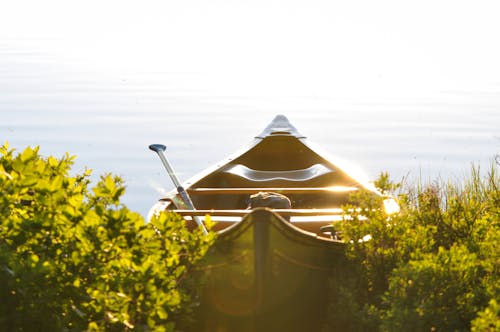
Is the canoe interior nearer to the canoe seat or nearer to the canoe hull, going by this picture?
→ the canoe seat

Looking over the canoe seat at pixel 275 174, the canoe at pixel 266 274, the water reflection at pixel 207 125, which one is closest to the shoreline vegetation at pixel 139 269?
the canoe at pixel 266 274

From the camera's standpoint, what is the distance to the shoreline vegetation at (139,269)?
4.98 m

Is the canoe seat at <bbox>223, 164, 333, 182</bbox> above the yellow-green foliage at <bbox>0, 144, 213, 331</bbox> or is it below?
above

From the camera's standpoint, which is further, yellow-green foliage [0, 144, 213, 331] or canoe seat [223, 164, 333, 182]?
canoe seat [223, 164, 333, 182]

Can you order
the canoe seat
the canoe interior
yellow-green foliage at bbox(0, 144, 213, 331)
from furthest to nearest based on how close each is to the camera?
the canoe seat < the canoe interior < yellow-green foliage at bbox(0, 144, 213, 331)

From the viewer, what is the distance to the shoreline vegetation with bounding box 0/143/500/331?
16.3ft

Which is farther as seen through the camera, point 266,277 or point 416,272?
point 266,277

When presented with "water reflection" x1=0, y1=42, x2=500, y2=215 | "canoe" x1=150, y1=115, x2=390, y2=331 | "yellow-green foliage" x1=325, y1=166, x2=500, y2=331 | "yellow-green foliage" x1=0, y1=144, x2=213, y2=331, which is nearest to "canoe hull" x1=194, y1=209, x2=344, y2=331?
"canoe" x1=150, y1=115, x2=390, y2=331

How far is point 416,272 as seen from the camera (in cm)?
584

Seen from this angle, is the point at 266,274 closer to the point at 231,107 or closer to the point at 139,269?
the point at 139,269

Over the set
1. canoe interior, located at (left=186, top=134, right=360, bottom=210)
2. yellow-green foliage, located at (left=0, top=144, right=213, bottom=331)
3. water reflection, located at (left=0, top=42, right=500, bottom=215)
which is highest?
water reflection, located at (left=0, top=42, right=500, bottom=215)

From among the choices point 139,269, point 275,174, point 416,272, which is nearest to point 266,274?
→ point 416,272

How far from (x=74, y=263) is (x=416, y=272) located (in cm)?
210

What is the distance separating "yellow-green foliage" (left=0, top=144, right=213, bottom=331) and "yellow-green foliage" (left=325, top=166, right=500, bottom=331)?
1527 millimetres
